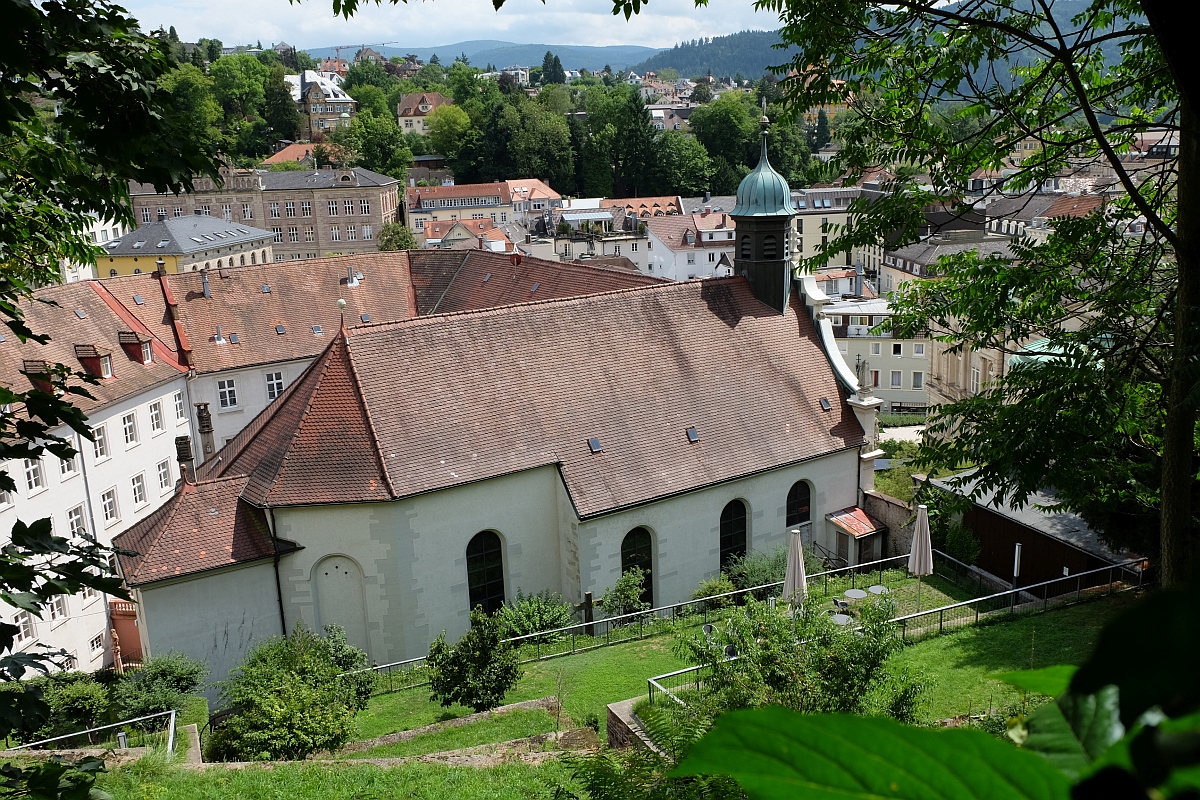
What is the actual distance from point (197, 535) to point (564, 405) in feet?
31.2

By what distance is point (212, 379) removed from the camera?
4053cm

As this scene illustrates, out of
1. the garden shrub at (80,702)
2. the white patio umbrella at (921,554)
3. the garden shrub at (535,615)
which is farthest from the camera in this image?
the white patio umbrella at (921,554)

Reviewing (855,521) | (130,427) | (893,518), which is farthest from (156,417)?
(893,518)

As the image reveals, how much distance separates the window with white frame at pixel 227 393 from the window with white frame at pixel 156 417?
12.2 ft

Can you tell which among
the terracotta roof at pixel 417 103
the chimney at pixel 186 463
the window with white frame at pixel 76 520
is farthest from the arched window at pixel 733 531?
the terracotta roof at pixel 417 103

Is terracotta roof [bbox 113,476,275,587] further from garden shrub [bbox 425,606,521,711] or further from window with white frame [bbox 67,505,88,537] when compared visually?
window with white frame [bbox 67,505,88,537]

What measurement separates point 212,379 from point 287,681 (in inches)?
1009

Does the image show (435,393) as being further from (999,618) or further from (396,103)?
(396,103)

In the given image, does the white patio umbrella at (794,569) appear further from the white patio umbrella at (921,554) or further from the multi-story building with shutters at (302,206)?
the multi-story building with shutters at (302,206)

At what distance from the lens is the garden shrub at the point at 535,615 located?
23.2 meters

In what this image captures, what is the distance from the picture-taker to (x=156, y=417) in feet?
122

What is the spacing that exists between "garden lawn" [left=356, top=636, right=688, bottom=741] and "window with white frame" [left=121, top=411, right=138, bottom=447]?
18627 millimetres

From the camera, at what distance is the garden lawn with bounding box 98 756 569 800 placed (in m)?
13.3

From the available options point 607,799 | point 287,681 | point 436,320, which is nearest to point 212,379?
point 436,320
